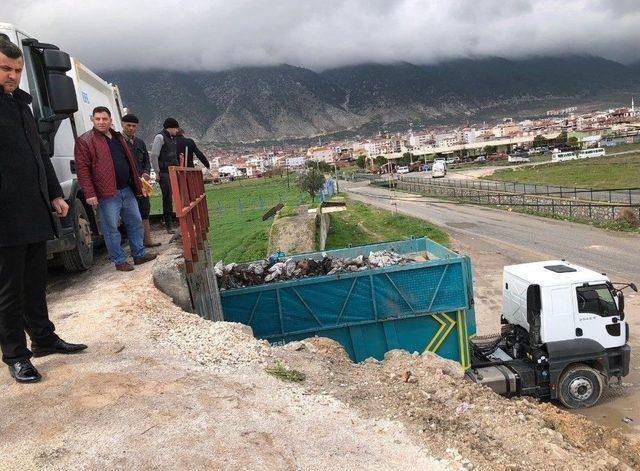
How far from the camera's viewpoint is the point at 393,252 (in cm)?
1158

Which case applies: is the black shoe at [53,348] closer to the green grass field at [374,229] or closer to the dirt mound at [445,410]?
the dirt mound at [445,410]

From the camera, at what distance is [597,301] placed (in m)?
9.66

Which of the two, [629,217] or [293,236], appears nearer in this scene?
[293,236]

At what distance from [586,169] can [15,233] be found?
218ft

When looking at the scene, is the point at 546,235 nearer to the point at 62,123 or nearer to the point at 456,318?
the point at 456,318

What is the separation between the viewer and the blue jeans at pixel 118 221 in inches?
264

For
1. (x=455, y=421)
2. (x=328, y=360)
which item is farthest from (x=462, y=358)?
(x=455, y=421)

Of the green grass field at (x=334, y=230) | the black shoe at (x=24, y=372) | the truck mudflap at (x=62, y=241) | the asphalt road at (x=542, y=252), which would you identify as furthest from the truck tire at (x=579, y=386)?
the green grass field at (x=334, y=230)

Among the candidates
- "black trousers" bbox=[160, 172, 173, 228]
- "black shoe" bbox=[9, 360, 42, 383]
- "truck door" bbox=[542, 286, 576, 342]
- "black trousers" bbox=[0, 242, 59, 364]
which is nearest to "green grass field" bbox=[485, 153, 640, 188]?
"truck door" bbox=[542, 286, 576, 342]

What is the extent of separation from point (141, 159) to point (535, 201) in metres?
35.3

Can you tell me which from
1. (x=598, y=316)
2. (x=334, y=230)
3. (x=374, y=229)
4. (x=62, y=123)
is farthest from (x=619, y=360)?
(x=374, y=229)

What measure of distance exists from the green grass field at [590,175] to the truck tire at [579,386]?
39.2m

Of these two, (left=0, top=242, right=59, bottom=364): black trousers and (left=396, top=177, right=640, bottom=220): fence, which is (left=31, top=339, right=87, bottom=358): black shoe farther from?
(left=396, top=177, right=640, bottom=220): fence

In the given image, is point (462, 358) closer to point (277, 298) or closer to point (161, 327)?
point (277, 298)
